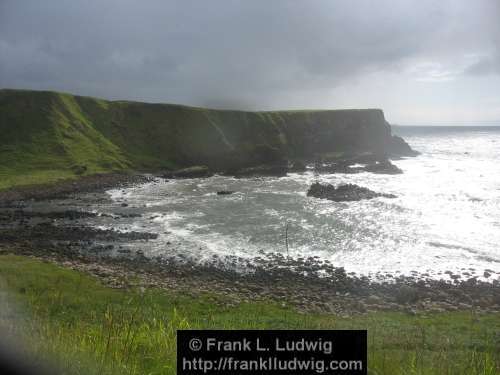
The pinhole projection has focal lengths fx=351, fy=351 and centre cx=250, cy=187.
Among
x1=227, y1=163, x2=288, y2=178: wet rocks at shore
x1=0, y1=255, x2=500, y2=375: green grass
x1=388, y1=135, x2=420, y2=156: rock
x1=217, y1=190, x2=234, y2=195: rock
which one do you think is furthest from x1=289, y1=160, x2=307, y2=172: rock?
x1=0, y1=255, x2=500, y2=375: green grass

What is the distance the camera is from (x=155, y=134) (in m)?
99.2

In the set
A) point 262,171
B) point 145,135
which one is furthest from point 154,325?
point 145,135

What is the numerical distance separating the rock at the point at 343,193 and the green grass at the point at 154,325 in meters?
33.6

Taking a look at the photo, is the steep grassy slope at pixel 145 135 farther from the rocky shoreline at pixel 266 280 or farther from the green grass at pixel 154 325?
the green grass at pixel 154 325

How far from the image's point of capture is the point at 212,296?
24453 mm

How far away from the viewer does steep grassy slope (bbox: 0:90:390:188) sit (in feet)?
251

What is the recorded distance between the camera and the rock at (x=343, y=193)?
184 ft

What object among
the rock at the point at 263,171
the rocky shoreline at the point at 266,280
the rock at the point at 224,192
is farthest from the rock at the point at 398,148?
the rocky shoreline at the point at 266,280

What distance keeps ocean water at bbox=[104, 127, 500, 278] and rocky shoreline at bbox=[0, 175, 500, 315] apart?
1.97 metres

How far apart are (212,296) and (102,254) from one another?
14.5 meters

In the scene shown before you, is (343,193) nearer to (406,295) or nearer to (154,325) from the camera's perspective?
(406,295)

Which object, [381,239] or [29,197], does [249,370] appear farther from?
[29,197]

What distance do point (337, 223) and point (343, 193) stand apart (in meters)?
17.0

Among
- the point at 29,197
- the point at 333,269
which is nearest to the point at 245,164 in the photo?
the point at 29,197
